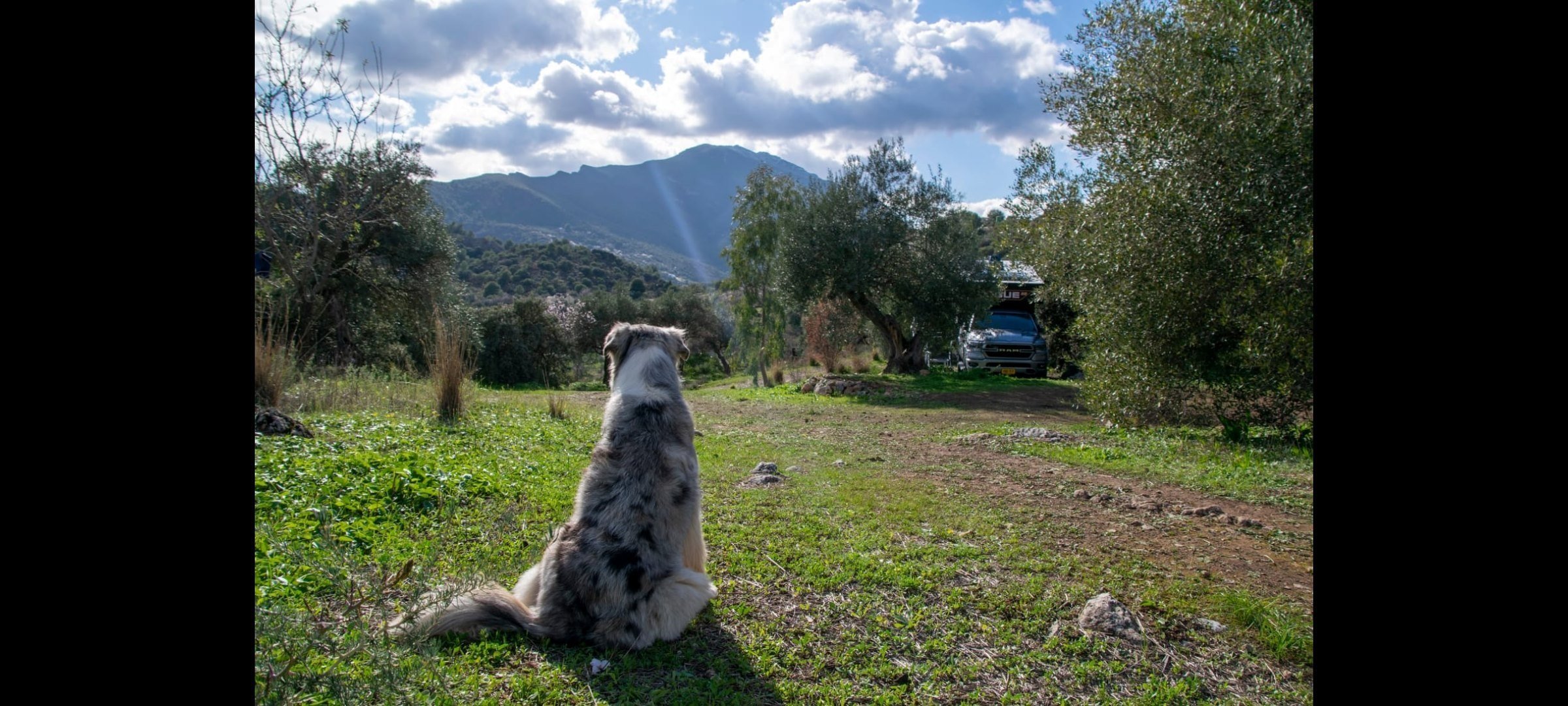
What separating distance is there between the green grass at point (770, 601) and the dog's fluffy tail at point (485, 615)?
0.07 meters

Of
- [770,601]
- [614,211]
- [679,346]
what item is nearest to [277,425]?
[679,346]

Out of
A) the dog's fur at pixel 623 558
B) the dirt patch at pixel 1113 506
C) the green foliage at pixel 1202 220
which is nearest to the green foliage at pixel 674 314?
the dirt patch at pixel 1113 506

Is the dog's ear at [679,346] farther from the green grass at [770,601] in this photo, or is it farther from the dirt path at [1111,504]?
the dirt path at [1111,504]

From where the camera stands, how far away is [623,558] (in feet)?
11.6

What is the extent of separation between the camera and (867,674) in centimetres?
329

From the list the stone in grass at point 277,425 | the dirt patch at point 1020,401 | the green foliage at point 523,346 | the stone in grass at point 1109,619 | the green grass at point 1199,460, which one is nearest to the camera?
the stone in grass at point 1109,619

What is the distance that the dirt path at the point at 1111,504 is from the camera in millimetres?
4719

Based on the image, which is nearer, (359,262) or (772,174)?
(359,262)

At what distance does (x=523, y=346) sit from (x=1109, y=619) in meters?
31.4

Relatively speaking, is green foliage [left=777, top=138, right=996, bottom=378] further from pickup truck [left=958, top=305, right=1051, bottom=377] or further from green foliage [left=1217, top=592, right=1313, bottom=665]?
green foliage [left=1217, top=592, right=1313, bottom=665]
